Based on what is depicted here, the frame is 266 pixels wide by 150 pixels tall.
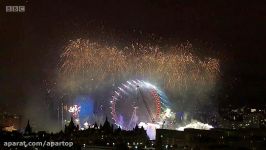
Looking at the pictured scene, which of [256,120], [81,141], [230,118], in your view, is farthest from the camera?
[230,118]

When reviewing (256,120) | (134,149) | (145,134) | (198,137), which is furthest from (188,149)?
(256,120)

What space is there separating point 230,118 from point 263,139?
82.1 meters

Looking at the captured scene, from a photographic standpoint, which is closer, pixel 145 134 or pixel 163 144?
pixel 163 144

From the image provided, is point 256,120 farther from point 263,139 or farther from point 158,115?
point 263,139

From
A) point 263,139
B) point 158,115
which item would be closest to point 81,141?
point 158,115

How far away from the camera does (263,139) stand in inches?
2394

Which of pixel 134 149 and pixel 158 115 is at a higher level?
pixel 158 115

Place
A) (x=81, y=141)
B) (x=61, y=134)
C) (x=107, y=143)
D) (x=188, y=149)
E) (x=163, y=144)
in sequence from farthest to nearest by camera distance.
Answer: (x=61, y=134) < (x=81, y=141) < (x=107, y=143) < (x=163, y=144) < (x=188, y=149)

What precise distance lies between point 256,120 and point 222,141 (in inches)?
2858

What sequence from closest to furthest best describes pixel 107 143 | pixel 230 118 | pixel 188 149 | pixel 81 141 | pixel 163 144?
pixel 188 149, pixel 163 144, pixel 107 143, pixel 81 141, pixel 230 118

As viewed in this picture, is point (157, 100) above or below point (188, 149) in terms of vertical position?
above

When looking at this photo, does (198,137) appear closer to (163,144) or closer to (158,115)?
(163,144)

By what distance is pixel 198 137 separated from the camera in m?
61.8

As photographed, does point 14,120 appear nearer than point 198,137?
No
